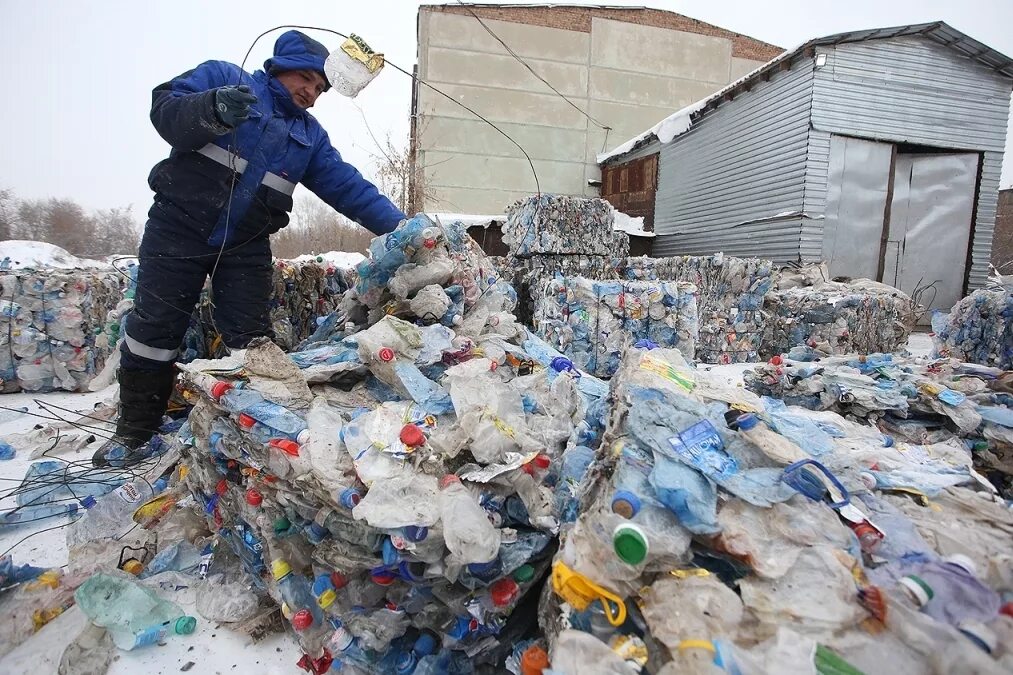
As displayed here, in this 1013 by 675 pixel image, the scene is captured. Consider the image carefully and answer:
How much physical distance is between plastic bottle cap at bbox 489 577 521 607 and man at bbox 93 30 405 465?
2022 millimetres

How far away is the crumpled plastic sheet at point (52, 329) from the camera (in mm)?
3984

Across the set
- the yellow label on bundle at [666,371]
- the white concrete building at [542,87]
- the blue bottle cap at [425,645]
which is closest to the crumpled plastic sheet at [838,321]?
the yellow label on bundle at [666,371]

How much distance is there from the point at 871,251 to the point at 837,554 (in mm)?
9519

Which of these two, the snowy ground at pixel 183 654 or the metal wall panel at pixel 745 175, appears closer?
the snowy ground at pixel 183 654

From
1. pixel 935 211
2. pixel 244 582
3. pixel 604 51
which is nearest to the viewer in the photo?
pixel 244 582

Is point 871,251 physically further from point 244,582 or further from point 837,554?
point 244,582

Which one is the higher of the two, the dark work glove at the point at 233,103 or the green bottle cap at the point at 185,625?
the dark work glove at the point at 233,103

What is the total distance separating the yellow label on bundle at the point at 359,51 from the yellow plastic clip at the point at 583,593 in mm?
2260

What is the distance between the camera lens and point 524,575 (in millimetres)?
1203

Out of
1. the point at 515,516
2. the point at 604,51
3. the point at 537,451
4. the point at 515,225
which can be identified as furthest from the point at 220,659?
the point at 604,51

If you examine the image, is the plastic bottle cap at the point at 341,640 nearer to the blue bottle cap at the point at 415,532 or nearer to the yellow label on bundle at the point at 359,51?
the blue bottle cap at the point at 415,532

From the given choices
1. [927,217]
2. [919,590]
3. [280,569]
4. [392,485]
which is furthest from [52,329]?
[927,217]

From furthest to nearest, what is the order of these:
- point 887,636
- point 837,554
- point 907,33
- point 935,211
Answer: point 935,211
point 907,33
point 837,554
point 887,636

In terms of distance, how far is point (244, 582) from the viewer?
168cm
